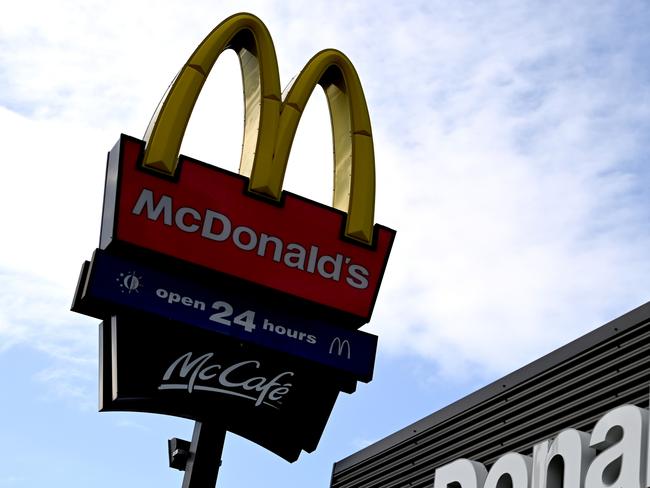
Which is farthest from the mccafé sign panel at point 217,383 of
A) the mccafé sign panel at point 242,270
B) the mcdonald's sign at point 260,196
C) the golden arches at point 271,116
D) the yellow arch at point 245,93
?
the yellow arch at point 245,93

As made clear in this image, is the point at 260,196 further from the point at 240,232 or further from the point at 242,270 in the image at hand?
the point at 242,270

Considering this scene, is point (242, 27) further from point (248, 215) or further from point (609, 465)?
point (609, 465)

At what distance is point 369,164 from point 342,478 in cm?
448

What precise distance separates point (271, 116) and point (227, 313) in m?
2.84

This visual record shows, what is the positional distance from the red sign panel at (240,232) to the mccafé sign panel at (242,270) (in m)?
0.02

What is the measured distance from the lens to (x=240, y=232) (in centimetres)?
1634

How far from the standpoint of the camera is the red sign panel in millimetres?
15758

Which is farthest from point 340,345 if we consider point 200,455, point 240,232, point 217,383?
point 200,455

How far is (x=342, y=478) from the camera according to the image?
17.0 meters

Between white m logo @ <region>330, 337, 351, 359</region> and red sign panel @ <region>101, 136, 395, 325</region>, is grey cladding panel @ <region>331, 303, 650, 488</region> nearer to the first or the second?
white m logo @ <region>330, 337, 351, 359</region>

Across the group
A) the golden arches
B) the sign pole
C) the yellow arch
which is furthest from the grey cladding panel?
the yellow arch

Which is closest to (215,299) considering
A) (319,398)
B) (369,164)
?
(319,398)

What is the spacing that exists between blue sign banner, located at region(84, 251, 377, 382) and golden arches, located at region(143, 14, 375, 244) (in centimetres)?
140

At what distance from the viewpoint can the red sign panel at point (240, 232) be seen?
15758mm
